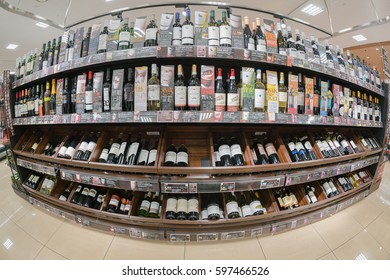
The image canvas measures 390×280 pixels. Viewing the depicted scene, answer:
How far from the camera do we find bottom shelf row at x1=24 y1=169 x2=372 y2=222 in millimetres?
1090

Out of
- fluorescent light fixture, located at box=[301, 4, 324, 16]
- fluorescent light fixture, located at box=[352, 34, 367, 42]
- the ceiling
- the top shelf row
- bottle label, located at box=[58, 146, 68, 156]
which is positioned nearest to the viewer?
the top shelf row

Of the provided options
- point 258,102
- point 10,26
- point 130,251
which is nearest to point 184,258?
point 130,251

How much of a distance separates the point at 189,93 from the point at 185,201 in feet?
2.34

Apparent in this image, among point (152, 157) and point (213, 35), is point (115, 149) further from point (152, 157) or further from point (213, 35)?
point (213, 35)

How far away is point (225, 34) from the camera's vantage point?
3.24ft

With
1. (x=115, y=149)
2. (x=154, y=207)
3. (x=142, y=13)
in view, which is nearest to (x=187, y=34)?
(x=115, y=149)

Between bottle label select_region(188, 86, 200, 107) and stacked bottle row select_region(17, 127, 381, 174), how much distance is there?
1.00ft

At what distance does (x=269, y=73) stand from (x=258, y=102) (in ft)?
0.76

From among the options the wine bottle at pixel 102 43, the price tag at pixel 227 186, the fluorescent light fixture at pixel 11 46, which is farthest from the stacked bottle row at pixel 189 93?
the fluorescent light fixture at pixel 11 46

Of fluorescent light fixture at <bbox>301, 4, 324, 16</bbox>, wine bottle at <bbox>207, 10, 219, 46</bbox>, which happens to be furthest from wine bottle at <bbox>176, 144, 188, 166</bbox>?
fluorescent light fixture at <bbox>301, 4, 324, 16</bbox>

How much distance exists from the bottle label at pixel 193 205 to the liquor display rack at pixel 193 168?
55 millimetres

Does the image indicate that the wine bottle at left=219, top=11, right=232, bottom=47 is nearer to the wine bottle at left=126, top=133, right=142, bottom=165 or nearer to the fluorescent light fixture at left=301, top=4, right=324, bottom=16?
the wine bottle at left=126, top=133, right=142, bottom=165

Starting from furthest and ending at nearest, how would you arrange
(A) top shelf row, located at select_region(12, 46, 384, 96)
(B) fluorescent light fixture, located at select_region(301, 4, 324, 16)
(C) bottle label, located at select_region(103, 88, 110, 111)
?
(B) fluorescent light fixture, located at select_region(301, 4, 324, 16) → (C) bottle label, located at select_region(103, 88, 110, 111) → (A) top shelf row, located at select_region(12, 46, 384, 96)

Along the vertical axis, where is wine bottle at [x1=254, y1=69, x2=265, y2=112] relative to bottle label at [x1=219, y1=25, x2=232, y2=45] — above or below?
below
